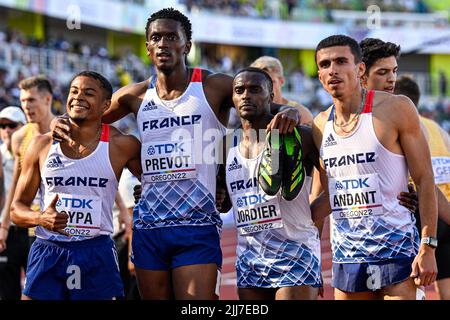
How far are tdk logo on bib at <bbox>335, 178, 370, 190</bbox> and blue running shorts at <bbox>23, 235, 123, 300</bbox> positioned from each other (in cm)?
146

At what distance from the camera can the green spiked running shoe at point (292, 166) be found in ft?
15.4

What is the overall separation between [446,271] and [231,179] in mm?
2352

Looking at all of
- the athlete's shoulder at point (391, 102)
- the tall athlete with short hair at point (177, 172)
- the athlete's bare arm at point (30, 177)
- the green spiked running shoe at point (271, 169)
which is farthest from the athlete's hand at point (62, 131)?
the athlete's shoulder at point (391, 102)

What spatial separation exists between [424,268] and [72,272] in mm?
2014

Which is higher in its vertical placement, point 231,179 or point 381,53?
point 381,53

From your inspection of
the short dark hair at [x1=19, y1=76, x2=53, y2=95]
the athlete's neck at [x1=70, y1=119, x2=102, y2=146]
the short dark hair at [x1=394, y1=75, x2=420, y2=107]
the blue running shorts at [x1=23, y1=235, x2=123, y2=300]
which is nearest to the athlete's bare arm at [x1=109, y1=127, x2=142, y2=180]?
the athlete's neck at [x1=70, y1=119, x2=102, y2=146]

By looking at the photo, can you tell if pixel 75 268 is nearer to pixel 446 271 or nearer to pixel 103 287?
pixel 103 287

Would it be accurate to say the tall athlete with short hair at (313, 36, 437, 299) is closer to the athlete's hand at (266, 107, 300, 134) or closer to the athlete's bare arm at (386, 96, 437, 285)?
the athlete's bare arm at (386, 96, 437, 285)

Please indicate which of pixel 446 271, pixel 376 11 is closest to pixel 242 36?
pixel 376 11

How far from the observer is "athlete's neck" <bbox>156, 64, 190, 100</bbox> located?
526 cm

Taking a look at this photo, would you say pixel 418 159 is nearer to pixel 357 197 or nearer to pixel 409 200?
pixel 409 200

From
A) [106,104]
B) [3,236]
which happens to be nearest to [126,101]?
[106,104]

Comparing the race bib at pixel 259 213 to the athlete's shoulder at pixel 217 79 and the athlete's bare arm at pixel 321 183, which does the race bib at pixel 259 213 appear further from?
the athlete's shoulder at pixel 217 79

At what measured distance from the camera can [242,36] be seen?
37.2 metres
